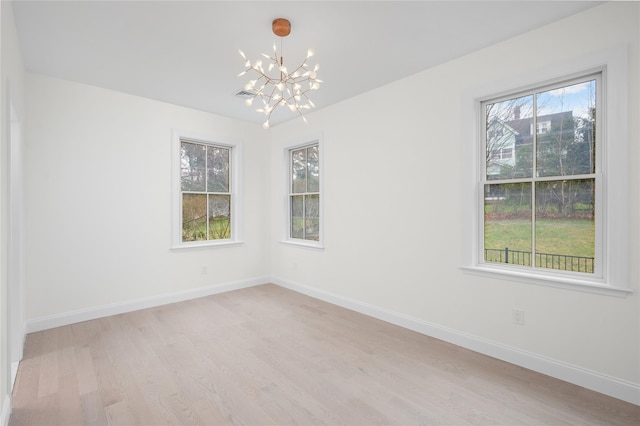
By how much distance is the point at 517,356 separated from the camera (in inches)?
103

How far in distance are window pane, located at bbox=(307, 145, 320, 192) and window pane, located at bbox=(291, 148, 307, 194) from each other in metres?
0.10

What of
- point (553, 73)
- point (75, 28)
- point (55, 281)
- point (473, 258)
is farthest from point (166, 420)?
point (553, 73)

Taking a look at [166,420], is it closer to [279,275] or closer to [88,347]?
[88,347]

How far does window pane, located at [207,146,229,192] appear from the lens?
4797 mm

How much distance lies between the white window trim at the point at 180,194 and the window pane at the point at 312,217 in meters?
1.08

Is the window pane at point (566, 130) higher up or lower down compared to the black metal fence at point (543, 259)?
higher up

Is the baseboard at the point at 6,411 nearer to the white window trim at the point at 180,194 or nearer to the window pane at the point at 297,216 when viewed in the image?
the white window trim at the point at 180,194

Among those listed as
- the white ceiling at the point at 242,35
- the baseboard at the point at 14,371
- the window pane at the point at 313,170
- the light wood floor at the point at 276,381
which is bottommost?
the light wood floor at the point at 276,381

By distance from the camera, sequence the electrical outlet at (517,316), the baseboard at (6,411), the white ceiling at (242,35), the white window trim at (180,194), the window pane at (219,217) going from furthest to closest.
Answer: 1. the window pane at (219,217)
2. the white window trim at (180,194)
3. the electrical outlet at (517,316)
4. the white ceiling at (242,35)
5. the baseboard at (6,411)

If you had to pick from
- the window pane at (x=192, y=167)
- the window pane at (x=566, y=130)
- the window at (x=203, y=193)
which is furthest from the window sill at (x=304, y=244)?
the window pane at (x=566, y=130)

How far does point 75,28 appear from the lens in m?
2.52

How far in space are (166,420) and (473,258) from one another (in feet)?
8.96

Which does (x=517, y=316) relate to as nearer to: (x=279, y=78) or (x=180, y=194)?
(x=279, y=78)

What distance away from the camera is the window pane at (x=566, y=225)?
238 centimetres
